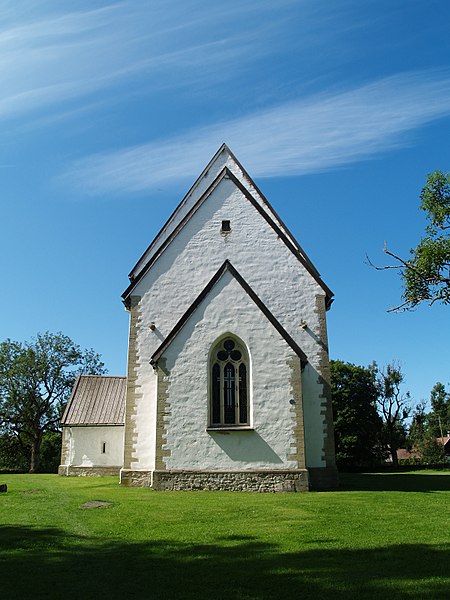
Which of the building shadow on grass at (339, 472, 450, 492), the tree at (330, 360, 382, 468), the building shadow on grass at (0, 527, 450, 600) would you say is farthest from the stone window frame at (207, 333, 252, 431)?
the tree at (330, 360, 382, 468)

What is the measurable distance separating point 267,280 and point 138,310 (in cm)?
583

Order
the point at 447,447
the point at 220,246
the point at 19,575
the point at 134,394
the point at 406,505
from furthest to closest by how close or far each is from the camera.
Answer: the point at 447,447 → the point at 220,246 → the point at 134,394 → the point at 406,505 → the point at 19,575

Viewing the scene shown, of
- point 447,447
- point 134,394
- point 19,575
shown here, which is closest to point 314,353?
point 134,394

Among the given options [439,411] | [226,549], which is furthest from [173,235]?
[439,411]

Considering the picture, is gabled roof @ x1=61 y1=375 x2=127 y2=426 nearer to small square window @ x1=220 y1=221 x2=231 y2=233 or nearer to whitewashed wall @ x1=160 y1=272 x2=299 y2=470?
whitewashed wall @ x1=160 y1=272 x2=299 y2=470

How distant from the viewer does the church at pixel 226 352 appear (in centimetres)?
1945

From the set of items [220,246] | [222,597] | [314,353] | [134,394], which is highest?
[220,246]

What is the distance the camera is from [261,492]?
18875 millimetres

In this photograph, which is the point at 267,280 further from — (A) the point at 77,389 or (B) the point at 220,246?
(A) the point at 77,389

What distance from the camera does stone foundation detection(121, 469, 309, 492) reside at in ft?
62.3

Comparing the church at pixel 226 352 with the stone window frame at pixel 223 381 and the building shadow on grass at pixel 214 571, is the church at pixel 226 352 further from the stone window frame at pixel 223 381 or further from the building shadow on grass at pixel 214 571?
the building shadow on grass at pixel 214 571

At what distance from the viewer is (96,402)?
33125 mm

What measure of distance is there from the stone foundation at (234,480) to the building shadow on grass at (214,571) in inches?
382

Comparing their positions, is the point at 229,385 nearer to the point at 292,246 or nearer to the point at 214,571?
the point at 292,246
